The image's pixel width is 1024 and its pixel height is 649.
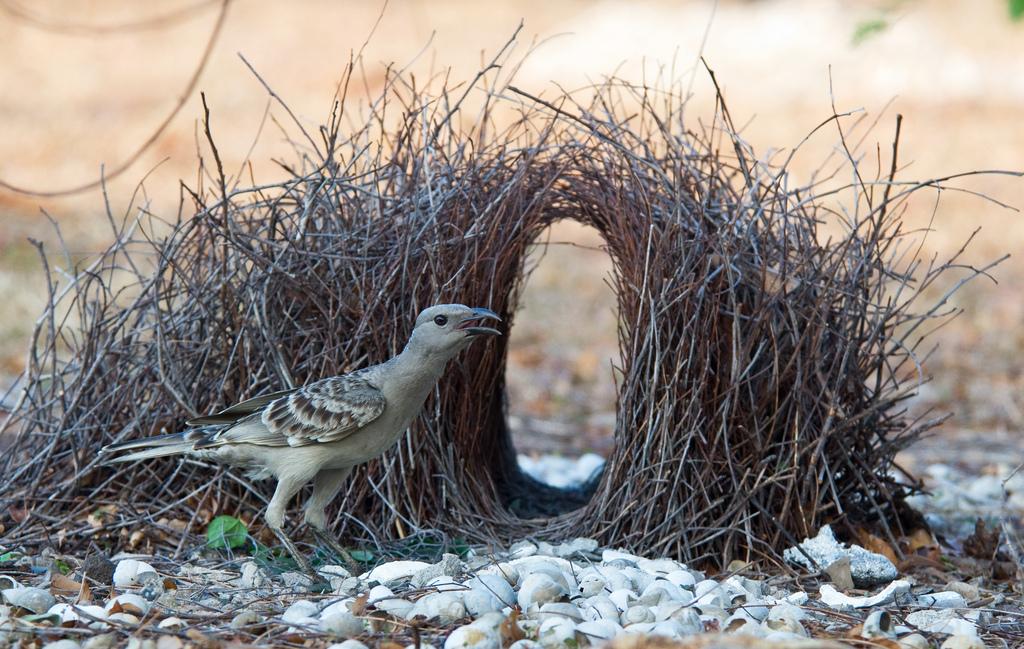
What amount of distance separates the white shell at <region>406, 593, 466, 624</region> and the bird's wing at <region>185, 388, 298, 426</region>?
1053 millimetres

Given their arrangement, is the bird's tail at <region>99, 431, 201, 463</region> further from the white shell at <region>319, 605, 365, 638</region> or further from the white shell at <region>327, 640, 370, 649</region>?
the white shell at <region>327, 640, 370, 649</region>

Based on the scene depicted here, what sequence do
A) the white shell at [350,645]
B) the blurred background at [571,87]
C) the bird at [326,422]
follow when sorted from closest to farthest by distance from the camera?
the white shell at [350,645] → the bird at [326,422] → the blurred background at [571,87]

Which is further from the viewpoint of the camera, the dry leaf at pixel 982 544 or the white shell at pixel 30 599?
the dry leaf at pixel 982 544

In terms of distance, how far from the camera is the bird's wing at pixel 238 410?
4047 millimetres

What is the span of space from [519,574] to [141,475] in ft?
5.57

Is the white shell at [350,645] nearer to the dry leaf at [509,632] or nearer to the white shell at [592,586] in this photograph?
the dry leaf at [509,632]

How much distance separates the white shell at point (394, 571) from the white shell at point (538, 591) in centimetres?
40

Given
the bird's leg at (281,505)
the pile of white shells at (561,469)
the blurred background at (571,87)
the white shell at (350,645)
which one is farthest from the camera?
the blurred background at (571,87)

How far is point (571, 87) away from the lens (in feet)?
56.8

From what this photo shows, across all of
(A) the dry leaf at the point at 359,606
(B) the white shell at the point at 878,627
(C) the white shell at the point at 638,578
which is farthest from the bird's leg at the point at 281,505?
(B) the white shell at the point at 878,627

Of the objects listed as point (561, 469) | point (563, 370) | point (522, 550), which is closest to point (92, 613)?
point (522, 550)

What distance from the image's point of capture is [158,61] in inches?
818

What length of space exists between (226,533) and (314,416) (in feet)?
2.31

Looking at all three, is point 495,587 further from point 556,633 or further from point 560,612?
point 556,633
